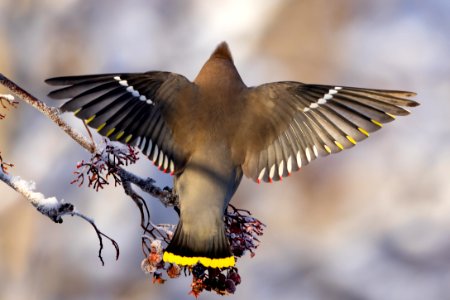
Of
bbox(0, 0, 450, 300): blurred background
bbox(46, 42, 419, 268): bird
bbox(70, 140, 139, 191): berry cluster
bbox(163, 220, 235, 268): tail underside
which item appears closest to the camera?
bbox(70, 140, 139, 191): berry cluster

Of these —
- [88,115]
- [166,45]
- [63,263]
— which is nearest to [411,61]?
[166,45]

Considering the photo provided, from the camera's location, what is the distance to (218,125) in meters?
→ 2.91

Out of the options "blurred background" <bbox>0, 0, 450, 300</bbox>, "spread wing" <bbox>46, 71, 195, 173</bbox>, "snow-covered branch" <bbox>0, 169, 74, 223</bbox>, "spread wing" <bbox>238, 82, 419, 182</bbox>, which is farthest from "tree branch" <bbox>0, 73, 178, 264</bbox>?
"blurred background" <bbox>0, 0, 450, 300</bbox>

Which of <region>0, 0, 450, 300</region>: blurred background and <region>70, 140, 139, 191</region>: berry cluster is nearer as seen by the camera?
<region>70, 140, 139, 191</region>: berry cluster

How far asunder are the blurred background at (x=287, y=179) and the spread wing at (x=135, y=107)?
3240 millimetres

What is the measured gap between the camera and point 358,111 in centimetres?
286

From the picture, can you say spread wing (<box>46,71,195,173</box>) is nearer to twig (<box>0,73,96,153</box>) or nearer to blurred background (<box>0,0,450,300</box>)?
twig (<box>0,73,96,153</box>)

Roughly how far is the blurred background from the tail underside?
3366 millimetres

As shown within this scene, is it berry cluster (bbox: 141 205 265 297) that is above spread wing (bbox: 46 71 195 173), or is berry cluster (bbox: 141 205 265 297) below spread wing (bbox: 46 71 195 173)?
below

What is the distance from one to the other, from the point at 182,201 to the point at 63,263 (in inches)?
149

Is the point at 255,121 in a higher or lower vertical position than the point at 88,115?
higher

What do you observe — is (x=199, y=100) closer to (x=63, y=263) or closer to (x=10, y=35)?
(x=63, y=263)

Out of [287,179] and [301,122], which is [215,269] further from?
[287,179]

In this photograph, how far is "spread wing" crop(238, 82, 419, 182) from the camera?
285 cm
